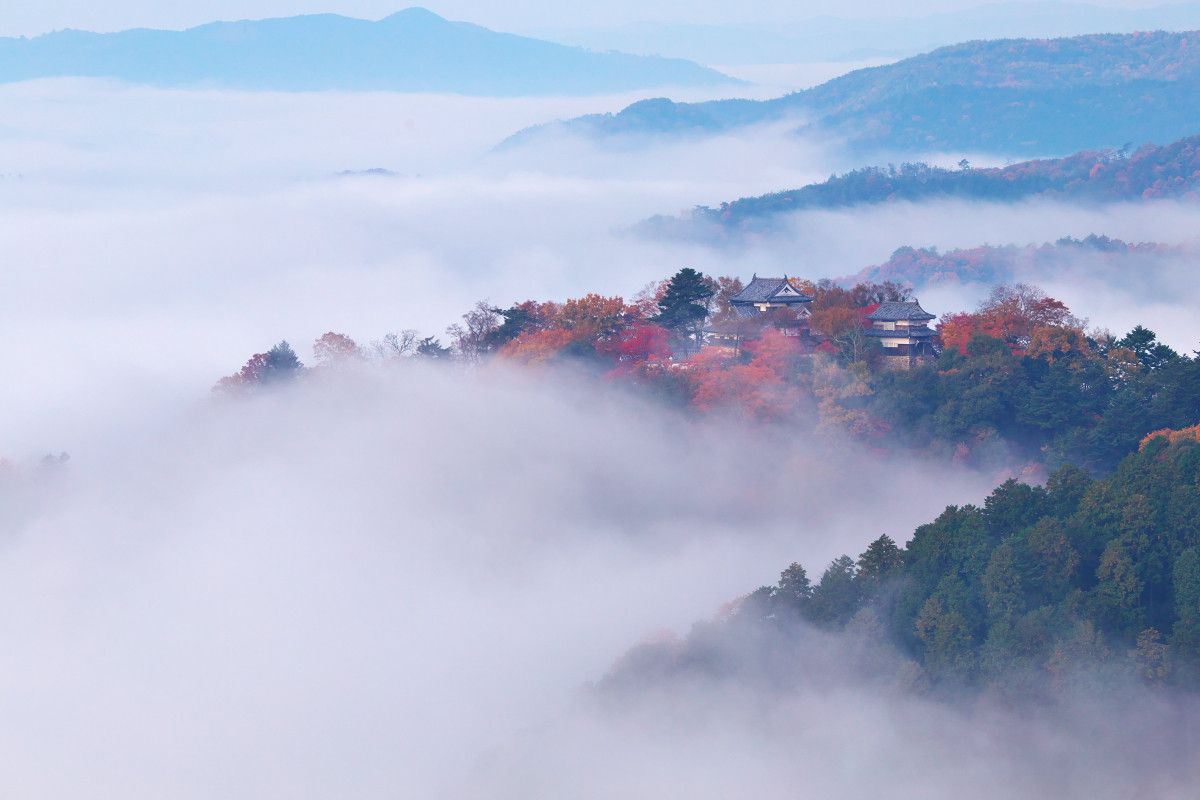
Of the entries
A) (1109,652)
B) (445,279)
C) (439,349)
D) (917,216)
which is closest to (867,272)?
(917,216)

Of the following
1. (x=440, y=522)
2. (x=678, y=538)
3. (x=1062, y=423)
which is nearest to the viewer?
(x=1062, y=423)

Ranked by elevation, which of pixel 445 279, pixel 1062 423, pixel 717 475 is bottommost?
pixel 445 279

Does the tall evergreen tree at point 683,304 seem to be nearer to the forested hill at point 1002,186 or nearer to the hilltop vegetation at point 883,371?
the hilltop vegetation at point 883,371

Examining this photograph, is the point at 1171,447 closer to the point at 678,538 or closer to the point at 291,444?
the point at 678,538

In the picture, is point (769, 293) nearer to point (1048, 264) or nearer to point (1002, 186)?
point (1048, 264)

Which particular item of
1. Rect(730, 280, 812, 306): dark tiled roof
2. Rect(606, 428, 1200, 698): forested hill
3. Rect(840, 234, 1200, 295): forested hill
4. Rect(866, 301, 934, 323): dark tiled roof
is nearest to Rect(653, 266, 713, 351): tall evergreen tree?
Rect(730, 280, 812, 306): dark tiled roof

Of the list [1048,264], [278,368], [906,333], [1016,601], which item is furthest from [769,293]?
[1048,264]

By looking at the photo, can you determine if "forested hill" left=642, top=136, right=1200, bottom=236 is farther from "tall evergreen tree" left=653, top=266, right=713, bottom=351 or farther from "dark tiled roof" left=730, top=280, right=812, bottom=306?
"tall evergreen tree" left=653, top=266, right=713, bottom=351
